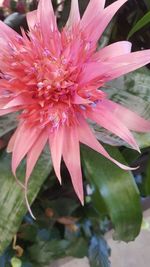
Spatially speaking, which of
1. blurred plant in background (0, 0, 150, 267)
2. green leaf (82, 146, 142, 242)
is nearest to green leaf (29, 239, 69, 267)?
blurred plant in background (0, 0, 150, 267)

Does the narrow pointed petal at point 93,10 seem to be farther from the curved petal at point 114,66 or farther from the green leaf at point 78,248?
the green leaf at point 78,248

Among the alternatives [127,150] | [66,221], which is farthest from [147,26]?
[66,221]

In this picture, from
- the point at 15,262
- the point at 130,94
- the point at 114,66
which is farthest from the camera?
the point at 15,262

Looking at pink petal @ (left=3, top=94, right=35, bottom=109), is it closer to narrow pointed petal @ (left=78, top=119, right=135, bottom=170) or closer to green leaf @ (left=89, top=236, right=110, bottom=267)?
narrow pointed petal @ (left=78, top=119, right=135, bottom=170)

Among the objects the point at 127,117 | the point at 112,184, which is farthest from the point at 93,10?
the point at 112,184

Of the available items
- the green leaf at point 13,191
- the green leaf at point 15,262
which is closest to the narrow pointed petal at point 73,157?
the green leaf at point 13,191

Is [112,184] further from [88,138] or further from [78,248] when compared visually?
[78,248]
